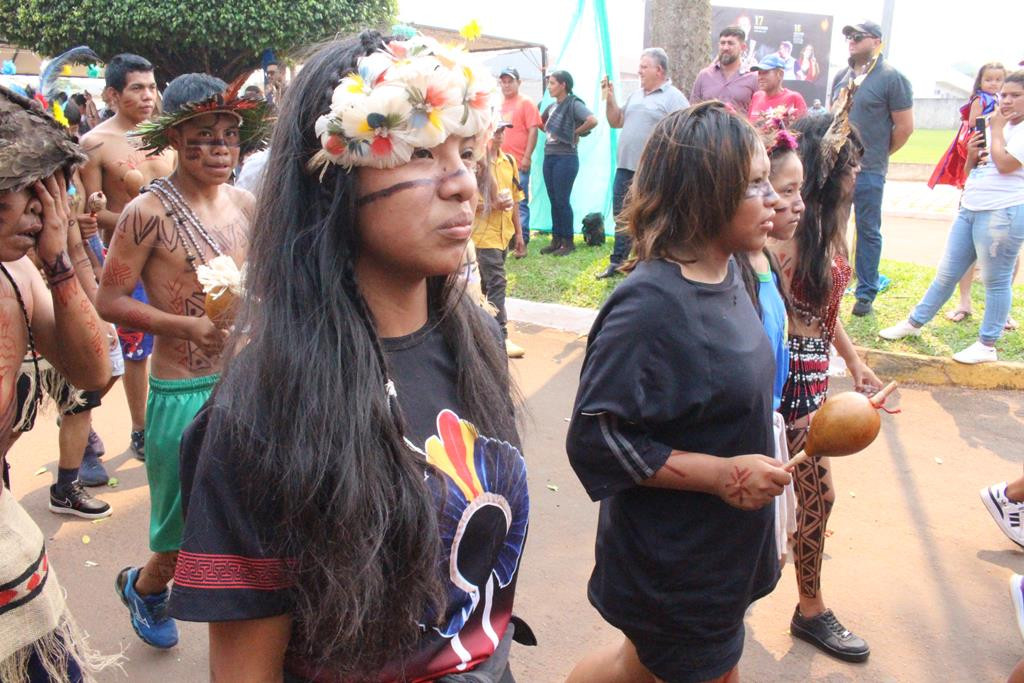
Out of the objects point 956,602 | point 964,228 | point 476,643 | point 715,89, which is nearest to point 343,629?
point 476,643

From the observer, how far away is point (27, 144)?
1872 millimetres

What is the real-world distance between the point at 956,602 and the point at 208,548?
352 centimetres

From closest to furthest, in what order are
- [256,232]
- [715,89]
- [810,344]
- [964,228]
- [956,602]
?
[256,232] → [810,344] → [956,602] → [964,228] → [715,89]

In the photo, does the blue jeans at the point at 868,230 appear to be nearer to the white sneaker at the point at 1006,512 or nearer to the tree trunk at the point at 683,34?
the tree trunk at the point at 683,34

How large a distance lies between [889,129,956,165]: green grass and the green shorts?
71.9 ft

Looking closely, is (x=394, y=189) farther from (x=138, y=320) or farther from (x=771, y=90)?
(x=771, y=90)

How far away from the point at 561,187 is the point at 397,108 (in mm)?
9684

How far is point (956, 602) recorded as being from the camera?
3.76 m

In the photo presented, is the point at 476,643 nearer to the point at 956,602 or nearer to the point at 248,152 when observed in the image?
the point at 956,602

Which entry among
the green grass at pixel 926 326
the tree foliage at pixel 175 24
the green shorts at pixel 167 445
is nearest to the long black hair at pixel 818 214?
the green shorts at pixel 167 445

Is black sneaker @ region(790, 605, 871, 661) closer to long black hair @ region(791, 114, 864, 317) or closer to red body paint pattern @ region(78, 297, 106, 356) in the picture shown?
long black hair @ region(791, 114, 864, 317)

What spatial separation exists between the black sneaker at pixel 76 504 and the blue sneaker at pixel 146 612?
1378 mm

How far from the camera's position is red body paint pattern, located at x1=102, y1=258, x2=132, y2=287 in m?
3.24

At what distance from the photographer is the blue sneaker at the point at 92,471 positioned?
4.94m
